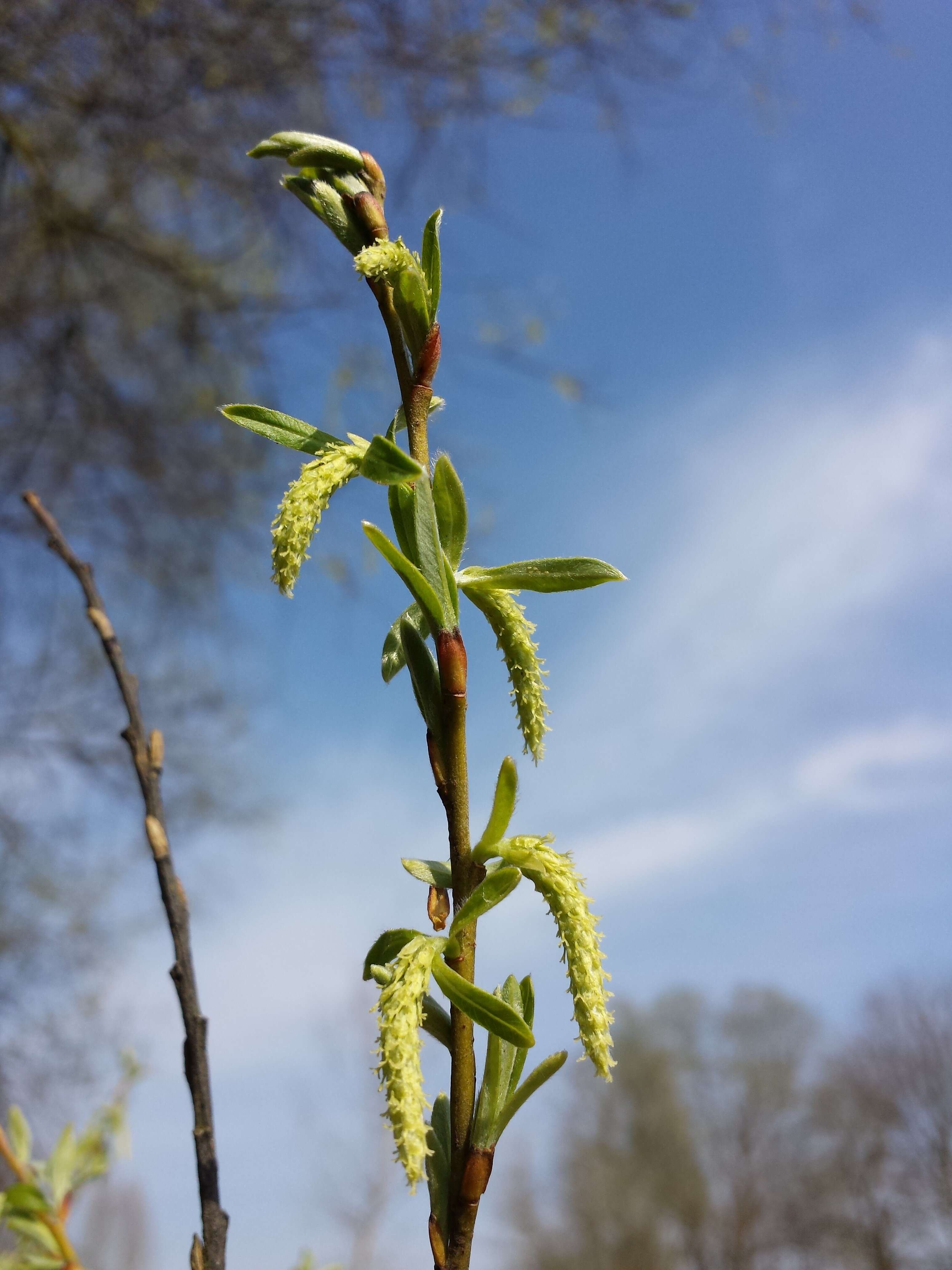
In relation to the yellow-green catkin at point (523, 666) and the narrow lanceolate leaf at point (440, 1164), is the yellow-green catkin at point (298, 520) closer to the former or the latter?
the yellow-green catkin at point (523, 666)

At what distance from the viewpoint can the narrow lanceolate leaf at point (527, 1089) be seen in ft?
0.93

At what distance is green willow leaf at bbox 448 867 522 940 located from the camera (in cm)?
28

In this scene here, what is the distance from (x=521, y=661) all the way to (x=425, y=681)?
4 centimetres

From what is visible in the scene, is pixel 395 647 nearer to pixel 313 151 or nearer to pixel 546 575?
pixel 546 575

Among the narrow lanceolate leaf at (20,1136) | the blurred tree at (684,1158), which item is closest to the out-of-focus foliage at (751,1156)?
the blurred tree at (684,1158)

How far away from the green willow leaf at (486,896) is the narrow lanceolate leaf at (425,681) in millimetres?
52

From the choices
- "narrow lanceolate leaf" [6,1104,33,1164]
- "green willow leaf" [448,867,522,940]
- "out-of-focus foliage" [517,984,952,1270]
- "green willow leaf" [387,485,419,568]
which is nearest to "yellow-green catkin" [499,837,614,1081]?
"green willow leaf" [448,867,522,940]

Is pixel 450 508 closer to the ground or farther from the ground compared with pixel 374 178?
closer to the ground

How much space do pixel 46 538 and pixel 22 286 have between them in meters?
2.17

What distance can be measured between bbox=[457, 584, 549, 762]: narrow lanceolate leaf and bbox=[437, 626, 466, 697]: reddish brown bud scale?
0.10 ft

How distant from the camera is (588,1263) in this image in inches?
464

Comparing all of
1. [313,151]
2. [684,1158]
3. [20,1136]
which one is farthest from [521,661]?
[684,1158]

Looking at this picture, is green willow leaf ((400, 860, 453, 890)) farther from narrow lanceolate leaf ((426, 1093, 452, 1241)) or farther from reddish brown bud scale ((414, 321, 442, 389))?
reddish brown bud scale ((414, 321, 442, 389))

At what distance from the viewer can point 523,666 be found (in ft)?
1.07
